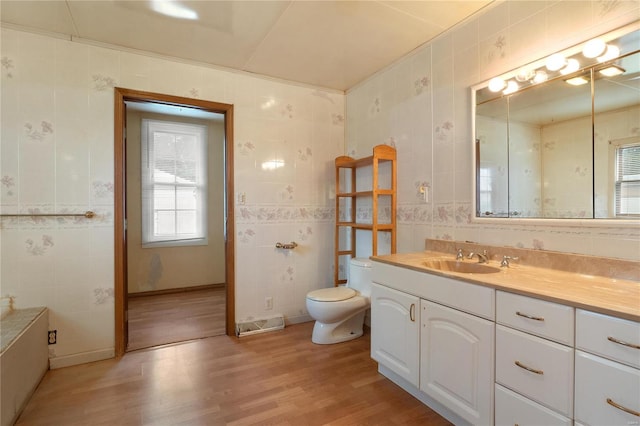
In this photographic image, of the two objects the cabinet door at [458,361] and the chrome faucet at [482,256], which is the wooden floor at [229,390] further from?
the chrome faucet at [482,256]

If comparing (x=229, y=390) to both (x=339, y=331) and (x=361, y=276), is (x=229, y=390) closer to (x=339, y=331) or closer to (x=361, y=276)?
(x=339, y=331)

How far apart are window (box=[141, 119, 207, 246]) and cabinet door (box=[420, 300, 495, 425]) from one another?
357cm

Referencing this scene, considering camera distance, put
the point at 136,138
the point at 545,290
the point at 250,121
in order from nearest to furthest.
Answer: the point at 545,290, the point at 250,121, the point at 136,138

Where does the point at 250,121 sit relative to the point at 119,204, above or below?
above

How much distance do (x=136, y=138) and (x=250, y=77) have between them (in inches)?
81.9

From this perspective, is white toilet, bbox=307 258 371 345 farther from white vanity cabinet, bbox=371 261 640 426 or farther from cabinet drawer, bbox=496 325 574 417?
cabinet drawer, bbox=496 325 574 417

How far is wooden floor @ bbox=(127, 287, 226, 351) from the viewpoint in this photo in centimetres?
272

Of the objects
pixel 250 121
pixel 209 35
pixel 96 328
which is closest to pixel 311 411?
pixel 96 328

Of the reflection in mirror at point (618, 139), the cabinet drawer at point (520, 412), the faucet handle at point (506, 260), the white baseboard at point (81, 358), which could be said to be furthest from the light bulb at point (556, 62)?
the white baseboard at point (81, 358)

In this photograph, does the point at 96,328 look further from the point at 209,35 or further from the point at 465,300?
the point at 465,300

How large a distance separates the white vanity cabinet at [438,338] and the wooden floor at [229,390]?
0.64 feet

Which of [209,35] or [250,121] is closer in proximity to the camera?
[209,35]

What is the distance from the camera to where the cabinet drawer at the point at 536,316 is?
1.10 m

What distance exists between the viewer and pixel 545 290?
119 centimetres
